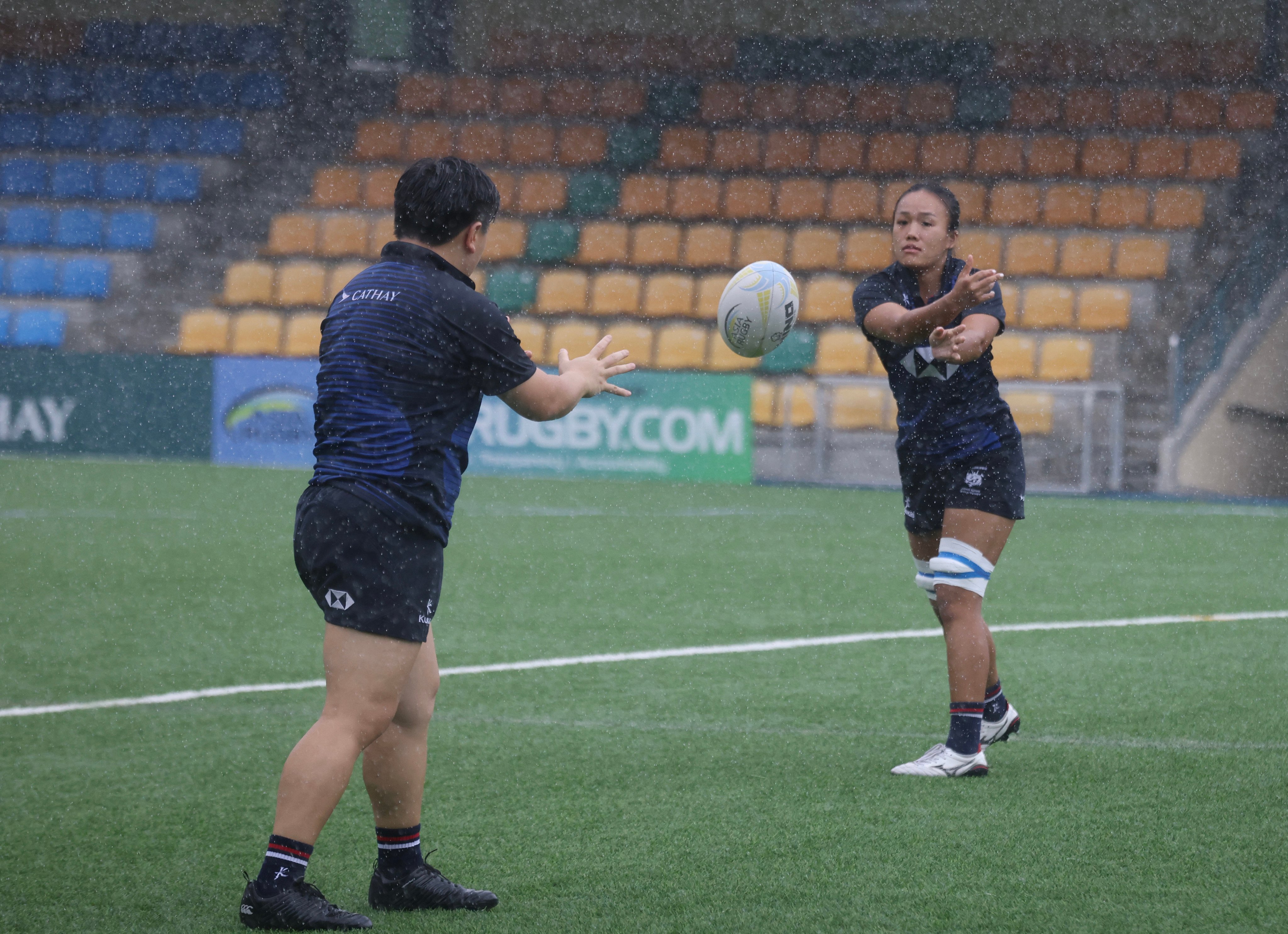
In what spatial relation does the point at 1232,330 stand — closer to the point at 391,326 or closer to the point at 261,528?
the point at 261,528

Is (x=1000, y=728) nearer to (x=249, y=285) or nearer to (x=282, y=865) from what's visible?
(x=282, y=865)

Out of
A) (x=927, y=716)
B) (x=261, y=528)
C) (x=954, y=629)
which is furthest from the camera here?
(x=261, y=528)

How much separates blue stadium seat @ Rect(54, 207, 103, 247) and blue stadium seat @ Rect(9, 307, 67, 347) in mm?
1371

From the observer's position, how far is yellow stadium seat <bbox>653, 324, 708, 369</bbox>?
65.9 feet

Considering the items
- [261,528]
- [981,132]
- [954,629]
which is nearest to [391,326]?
[954,629]

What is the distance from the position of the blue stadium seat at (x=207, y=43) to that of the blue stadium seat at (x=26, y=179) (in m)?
2.81

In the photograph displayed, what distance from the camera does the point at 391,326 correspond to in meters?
3.39

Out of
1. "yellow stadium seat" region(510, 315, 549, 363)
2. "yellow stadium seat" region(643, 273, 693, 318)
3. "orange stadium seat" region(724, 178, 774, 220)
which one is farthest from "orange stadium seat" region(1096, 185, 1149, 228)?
"yellow stadium seat" region(510, 315, 549, 363)

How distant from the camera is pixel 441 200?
3.43m

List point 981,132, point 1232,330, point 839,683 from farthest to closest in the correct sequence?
1. point 981,132
2. point 1232,330
3. point 839,683

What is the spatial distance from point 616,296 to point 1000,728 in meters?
16.6

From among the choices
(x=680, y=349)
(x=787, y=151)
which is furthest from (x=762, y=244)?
(x=680, y=349)

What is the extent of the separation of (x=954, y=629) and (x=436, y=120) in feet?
66.2

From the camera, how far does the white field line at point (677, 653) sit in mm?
5902
